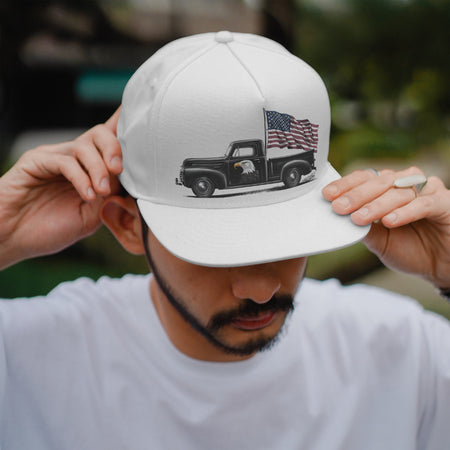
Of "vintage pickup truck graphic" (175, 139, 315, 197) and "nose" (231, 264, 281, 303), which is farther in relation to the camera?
"nose" (231, 264, 281, 303)

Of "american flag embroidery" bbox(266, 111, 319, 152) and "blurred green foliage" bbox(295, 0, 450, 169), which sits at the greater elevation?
"american flag embroidery" bbox(266, 111, 319, 152)

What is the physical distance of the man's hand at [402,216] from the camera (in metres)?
1.62

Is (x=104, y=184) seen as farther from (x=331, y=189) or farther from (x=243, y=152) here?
(x=331, y=189)

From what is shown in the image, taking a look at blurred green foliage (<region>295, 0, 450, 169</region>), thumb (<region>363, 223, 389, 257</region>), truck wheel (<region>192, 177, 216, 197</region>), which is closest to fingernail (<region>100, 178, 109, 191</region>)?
truck wheel (<region>192, 177, 216, 197</region>)

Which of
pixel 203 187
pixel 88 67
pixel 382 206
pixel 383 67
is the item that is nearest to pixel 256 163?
pixel 203 187

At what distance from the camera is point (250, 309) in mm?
1698

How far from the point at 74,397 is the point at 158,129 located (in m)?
1.06

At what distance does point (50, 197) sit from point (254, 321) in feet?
2.98

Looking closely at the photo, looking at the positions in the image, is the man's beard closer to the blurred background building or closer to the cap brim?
the cap brim

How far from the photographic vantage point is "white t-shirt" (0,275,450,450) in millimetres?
1882

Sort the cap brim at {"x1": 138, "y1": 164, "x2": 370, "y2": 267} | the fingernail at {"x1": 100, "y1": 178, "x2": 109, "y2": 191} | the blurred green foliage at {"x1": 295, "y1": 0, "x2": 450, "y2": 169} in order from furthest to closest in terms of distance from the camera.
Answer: the blurred green foliage at {"x1": 295, "y1": 0, "x2": 450, "y2": 169}
the fingernail at {"x1": 100, "y1": 178, "x2": 109, "y2": 191}
the cap brim at {"x1": 138, "y1": 164, "x2": 370, "y2": 267}

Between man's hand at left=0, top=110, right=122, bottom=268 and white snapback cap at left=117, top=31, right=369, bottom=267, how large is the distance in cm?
19

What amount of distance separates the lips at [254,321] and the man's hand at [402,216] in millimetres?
439

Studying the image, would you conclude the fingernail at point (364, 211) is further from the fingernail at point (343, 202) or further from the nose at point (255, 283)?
the nose at point (255, 283)
